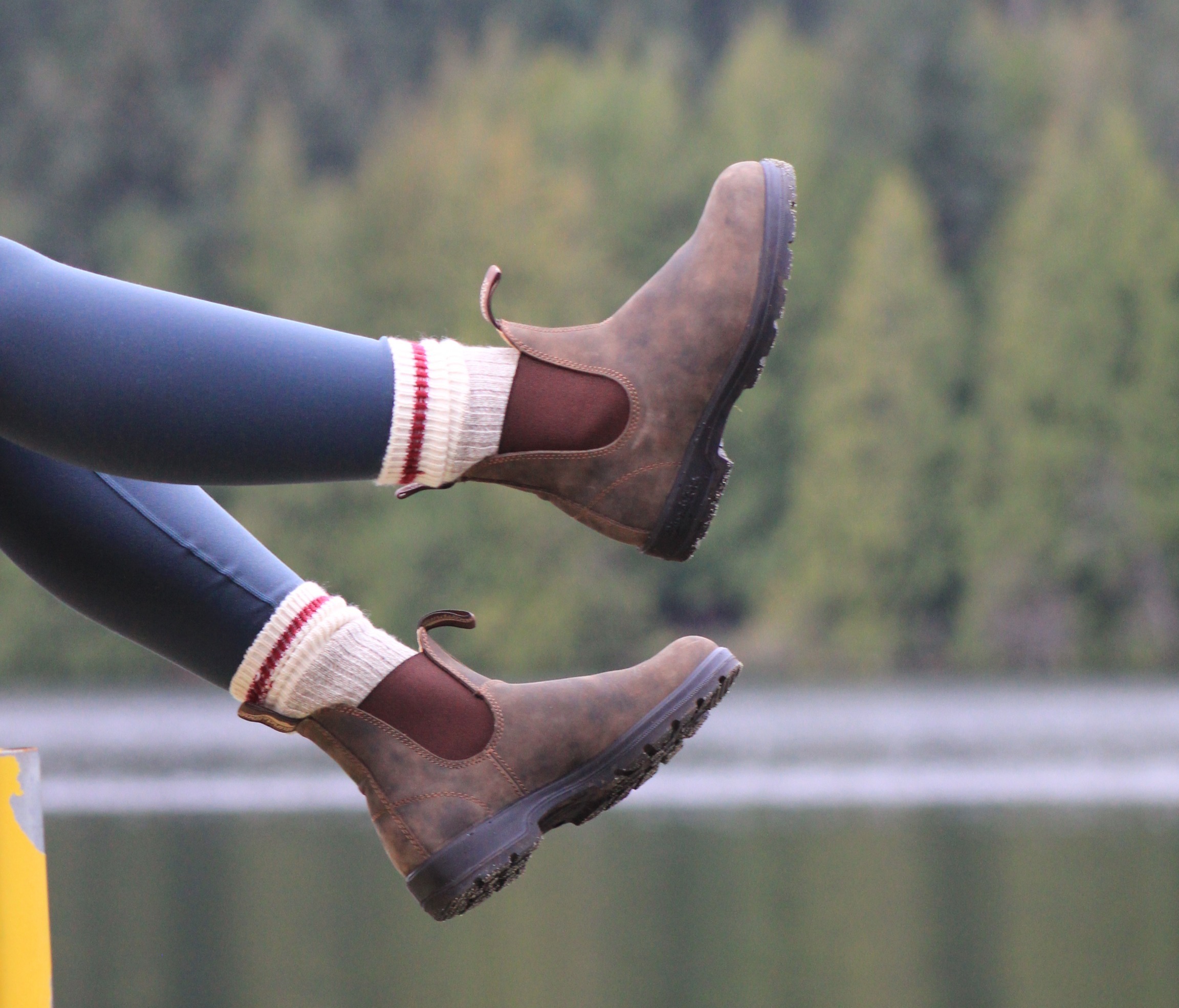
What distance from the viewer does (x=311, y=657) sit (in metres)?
1.20

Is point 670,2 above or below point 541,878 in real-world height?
above

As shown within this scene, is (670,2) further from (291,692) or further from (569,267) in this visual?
(291,692)

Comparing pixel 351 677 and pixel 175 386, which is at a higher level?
pixel 175 386

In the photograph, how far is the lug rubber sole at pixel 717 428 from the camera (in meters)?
1.16

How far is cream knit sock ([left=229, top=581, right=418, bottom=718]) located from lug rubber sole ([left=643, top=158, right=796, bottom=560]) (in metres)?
0.20

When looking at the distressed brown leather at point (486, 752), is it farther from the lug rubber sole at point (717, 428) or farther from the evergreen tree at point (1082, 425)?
the evergreen tree at point (1082, 425)

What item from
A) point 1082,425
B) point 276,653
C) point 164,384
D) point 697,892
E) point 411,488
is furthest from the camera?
point 1082,425

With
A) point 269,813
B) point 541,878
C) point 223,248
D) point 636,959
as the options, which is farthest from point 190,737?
point 223,248

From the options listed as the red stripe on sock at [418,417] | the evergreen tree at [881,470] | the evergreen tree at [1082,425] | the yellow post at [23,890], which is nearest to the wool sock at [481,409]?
the red stripe on sock at [418,417]

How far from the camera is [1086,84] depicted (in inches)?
830

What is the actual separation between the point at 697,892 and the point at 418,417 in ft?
8.00

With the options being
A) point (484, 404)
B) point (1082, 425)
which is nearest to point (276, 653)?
point (484, 404)

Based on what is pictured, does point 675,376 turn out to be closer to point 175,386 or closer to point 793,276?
point 175,386

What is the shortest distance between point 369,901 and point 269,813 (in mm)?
2300
